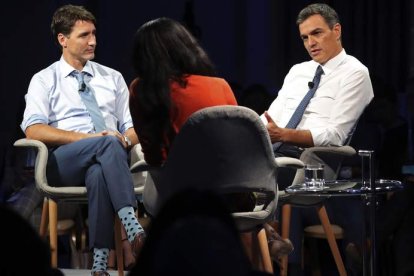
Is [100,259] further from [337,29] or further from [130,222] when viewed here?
[337,29]

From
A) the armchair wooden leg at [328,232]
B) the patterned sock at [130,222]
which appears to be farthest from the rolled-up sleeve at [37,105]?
the armchair wooden leg at [328,232]

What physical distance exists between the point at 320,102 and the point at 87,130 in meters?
1.21

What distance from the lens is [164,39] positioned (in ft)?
10.4

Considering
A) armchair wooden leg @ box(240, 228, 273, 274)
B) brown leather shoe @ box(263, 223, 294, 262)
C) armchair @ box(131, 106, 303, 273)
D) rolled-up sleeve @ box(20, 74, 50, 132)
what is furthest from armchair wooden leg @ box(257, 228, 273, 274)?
rolled-up sleeve @ box(20, 74, 50, 132)

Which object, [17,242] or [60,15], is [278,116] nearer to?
[60,15]

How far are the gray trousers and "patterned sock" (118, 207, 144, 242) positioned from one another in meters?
0.03

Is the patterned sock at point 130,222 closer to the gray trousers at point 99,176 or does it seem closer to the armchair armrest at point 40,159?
the gray trousers at point 99,176

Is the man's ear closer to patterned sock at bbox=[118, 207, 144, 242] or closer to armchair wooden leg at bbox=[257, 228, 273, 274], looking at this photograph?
armchair wooden leg at bbox=[257, 228, 273, 274]

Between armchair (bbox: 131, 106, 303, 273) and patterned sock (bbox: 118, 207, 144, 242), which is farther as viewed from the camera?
patterned sock (bbox: 118, 207, 144, 242)

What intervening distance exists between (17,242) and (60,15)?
3302 millimetres

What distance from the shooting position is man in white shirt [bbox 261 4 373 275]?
401 cm

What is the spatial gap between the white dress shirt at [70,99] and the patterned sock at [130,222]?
81cm

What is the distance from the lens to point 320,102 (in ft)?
14.2

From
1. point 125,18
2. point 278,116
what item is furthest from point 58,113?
point 125,18
